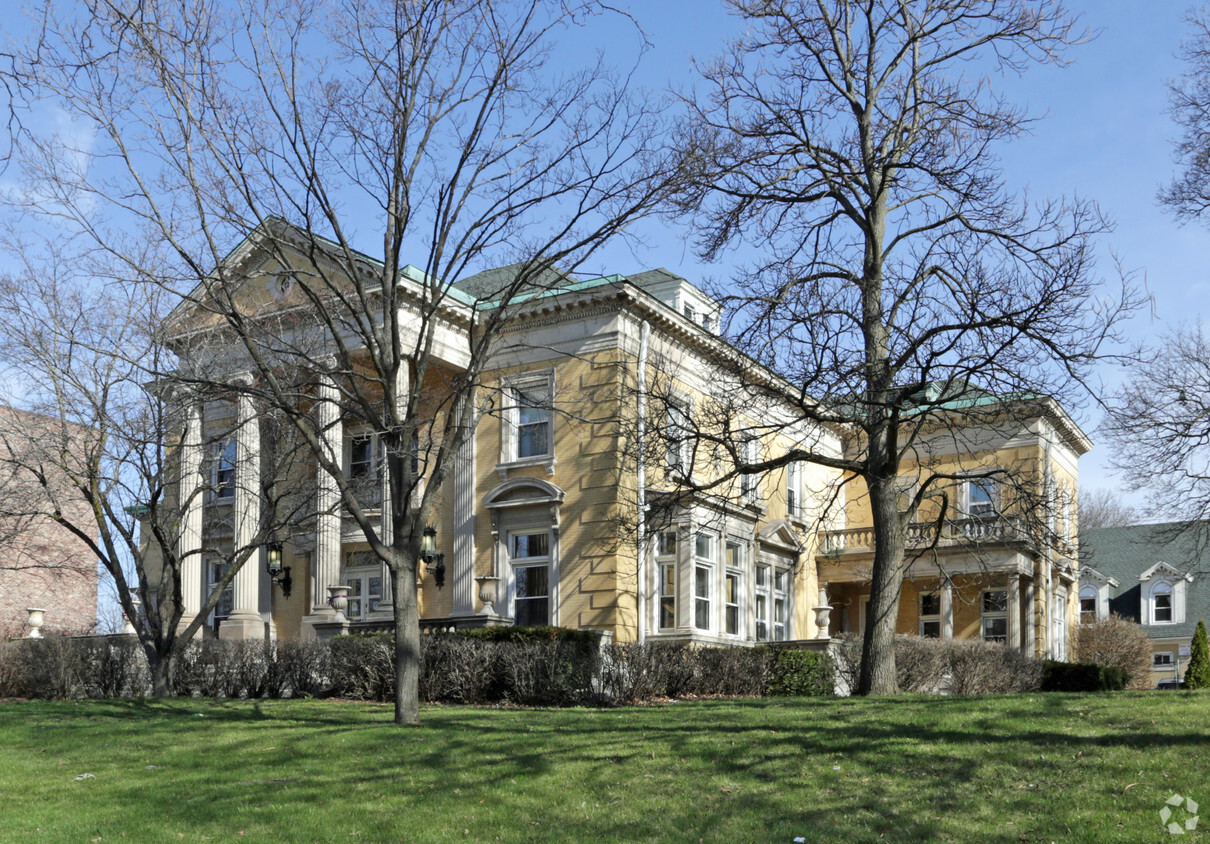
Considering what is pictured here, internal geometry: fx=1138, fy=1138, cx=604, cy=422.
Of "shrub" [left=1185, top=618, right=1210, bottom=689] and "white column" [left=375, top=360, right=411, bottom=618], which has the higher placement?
"white column" [left=375, top=360, right=411, bottom=618]

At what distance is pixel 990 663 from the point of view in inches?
928

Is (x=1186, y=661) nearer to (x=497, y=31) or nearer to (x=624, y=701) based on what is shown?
(x=624, y=701)

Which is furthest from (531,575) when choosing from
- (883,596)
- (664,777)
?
(664,777)

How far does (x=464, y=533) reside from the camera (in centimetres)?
2866

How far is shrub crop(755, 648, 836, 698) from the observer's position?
21938 mm

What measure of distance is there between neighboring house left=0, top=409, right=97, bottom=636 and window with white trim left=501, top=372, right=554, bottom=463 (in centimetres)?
1006

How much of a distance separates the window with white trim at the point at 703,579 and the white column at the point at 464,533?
217 inches

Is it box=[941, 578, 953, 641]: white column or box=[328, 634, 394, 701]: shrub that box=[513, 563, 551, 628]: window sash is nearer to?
box=[328, 634, 394, 701]: shrub

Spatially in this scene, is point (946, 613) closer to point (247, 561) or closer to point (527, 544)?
point (527, 544)

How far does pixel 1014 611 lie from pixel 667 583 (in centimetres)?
1178

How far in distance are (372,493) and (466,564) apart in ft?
10.0

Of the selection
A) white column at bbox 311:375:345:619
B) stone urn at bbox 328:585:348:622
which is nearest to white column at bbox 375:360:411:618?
stone urn at bbox 328:585:348:622

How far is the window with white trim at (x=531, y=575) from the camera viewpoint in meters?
27.7

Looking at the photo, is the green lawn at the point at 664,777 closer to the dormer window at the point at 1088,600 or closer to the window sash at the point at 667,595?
the window sash at the point at 667,595
